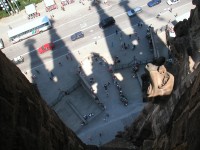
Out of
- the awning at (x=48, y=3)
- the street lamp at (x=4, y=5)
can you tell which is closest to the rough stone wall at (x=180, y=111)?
the awning at (x=48, y=3)

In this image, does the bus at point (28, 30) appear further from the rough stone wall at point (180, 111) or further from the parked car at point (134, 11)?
the rough stone wall at point (180, 111)

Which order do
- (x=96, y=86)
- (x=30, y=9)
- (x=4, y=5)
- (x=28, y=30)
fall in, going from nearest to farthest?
(x=96, y=86)
(x=28, y=30)
(x=4, y=5)
(x=30, y=9)

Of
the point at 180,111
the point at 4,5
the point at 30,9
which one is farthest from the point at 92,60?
the point at 180,111

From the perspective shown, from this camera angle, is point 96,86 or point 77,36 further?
point 77,36

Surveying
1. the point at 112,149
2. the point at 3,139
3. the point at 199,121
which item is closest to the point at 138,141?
the point at 112,149

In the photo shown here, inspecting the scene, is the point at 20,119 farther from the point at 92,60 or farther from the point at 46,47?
the point at 46,47

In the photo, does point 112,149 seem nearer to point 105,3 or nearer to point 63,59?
point 63,59

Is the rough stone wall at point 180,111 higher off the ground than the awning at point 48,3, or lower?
higher
